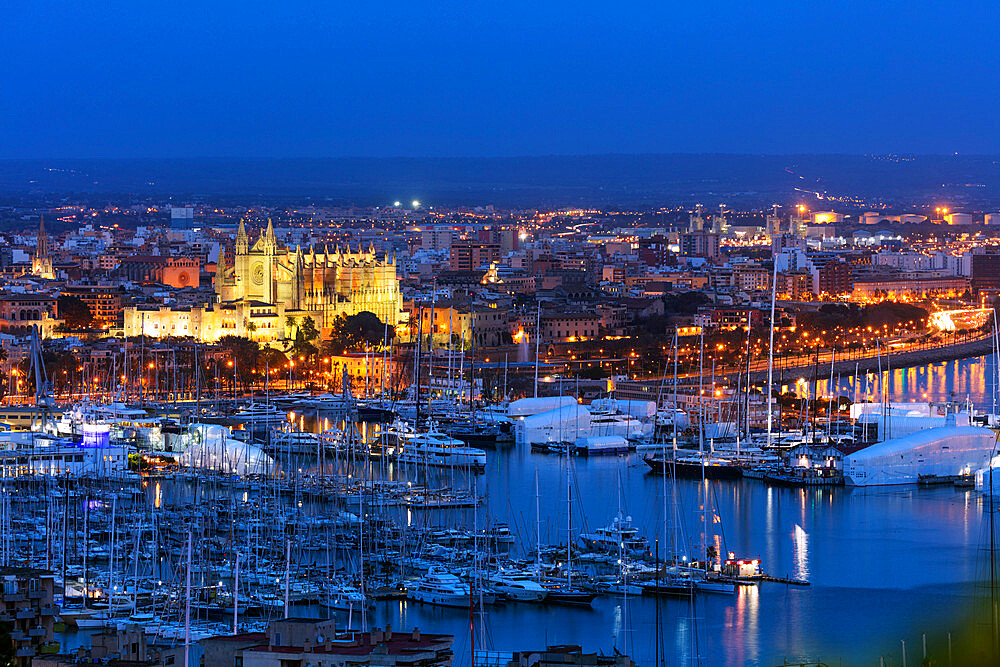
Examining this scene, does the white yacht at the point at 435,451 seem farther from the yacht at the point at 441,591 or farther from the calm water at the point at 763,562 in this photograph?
the yacht at the point at 441,591

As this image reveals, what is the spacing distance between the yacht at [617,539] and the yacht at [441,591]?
1.70 m

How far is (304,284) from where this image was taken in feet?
125

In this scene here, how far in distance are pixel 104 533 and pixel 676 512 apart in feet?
14.3

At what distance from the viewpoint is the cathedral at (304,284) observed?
3772 centimetres

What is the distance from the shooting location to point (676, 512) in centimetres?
1678

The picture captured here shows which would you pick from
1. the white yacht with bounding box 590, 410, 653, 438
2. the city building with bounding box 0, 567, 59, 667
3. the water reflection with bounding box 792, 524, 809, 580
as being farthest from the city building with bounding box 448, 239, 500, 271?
the city building with bounding box 0, 567, 59, 667

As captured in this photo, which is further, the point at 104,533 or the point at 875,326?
the point at 875,326

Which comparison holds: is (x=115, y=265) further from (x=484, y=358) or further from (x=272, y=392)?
(x=272, y=392)

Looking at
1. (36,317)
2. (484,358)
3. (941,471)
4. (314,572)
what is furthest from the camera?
(36,317)

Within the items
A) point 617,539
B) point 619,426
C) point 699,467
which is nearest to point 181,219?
point 619,426

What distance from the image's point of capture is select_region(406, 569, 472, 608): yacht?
540 inches

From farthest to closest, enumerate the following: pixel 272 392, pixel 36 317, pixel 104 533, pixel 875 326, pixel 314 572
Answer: pixel 875 326, pixel 36 317, pixel 272 392, pixel 104 533, pixel 314 572

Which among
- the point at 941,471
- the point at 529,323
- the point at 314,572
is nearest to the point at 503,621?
the point at 314,572

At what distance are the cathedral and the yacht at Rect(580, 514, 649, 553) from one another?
21571 millimetres
